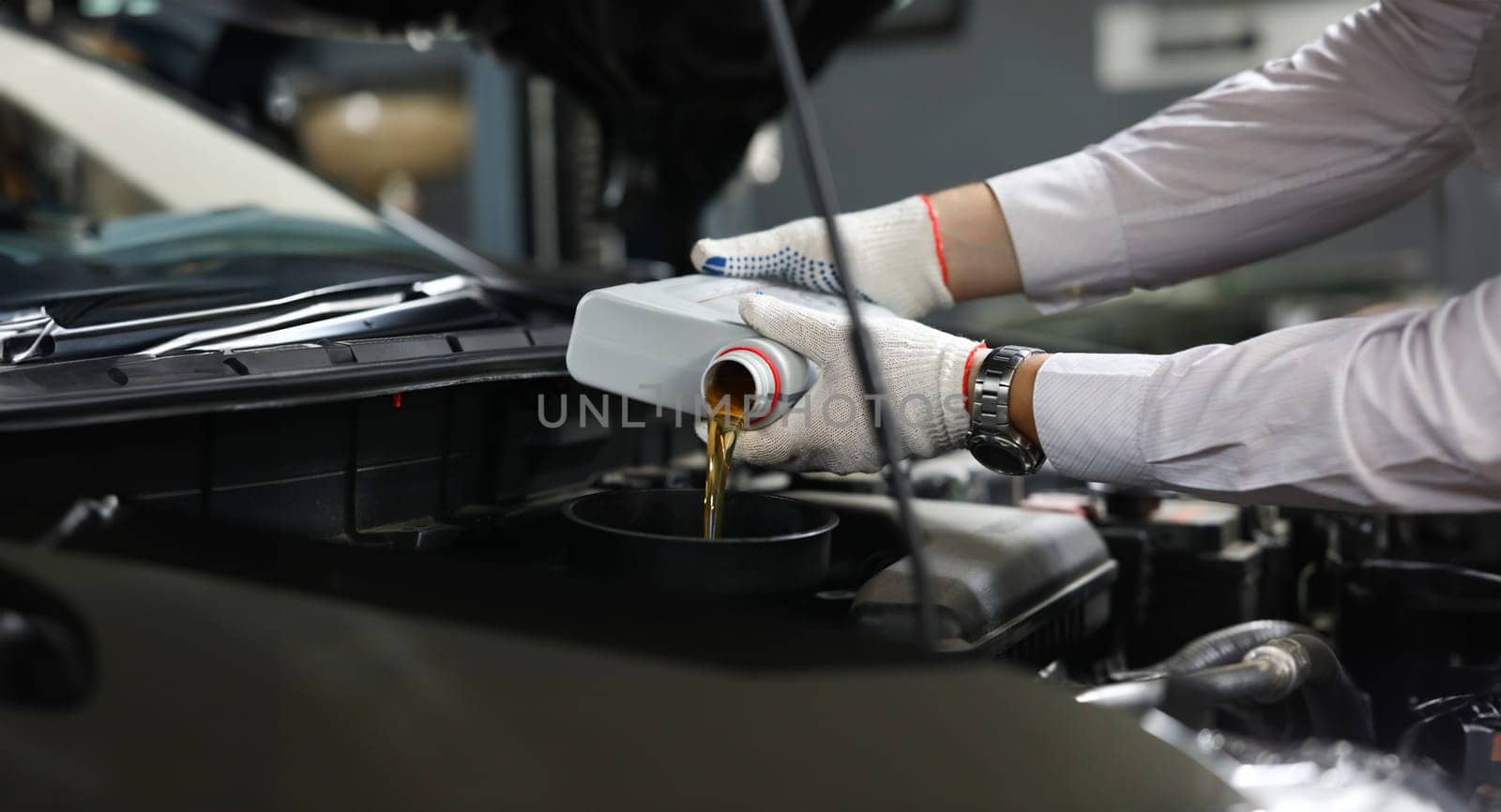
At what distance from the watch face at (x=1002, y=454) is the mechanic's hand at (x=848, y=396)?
17 mm

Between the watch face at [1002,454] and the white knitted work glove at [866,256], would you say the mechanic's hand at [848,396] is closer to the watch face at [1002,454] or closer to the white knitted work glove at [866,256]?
the watch face at [1002,454]

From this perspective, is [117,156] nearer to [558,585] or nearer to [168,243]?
[168,243]

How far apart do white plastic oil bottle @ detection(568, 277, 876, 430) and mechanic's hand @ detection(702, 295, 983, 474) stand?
0.7 inches

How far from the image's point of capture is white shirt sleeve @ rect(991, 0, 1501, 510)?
79 centimetres

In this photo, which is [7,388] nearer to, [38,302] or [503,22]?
[38,302]

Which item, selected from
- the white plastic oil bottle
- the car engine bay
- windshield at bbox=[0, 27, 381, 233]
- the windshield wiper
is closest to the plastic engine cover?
the car engine bay

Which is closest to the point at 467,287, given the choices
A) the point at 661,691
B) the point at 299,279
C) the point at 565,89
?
the point at 299,279

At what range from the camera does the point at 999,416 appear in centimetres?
92

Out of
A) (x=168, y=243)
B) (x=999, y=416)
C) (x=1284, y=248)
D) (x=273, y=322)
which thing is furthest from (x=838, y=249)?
(x=168, y=243)

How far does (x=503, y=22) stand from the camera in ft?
5.62

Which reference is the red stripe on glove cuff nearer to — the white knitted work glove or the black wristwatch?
the white knitted work glove

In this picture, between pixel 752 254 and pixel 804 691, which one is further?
pixel 752 254

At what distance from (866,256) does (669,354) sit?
312mm

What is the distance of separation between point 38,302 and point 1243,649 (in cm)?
93
